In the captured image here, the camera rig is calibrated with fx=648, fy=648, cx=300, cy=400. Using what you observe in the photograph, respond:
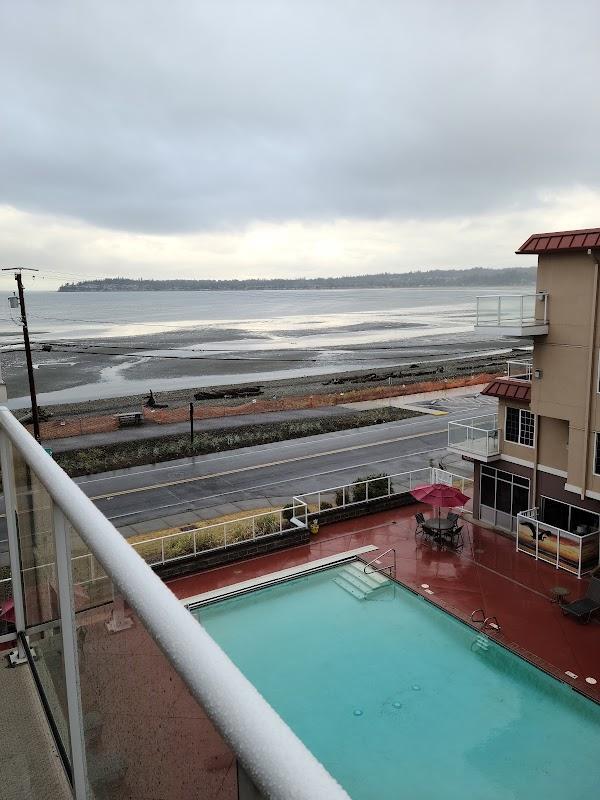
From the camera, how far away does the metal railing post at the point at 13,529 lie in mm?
3961

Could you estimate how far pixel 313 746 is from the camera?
11.9 meters

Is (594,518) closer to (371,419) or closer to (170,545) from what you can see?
(170,545)

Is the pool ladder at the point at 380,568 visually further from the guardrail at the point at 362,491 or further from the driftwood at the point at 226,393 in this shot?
the driftwood at the point at 226,393

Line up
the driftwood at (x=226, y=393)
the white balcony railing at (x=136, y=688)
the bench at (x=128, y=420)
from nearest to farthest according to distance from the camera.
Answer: the white balcony railing at (x=136, y=688), the bench at (x=128, y=420), the driftwood at (x=226, y=393)

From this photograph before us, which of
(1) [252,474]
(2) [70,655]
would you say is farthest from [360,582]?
(2) [70,655]

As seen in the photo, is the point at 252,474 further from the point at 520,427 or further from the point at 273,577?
the point at 520,427

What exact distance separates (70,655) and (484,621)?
1522 cm

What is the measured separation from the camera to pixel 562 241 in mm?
18125

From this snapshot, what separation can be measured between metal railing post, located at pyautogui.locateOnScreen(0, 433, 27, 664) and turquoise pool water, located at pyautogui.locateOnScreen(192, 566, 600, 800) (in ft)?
28.2

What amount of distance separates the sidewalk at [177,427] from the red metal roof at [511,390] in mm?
22634

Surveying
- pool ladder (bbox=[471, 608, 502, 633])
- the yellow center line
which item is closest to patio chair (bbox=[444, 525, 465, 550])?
pool ladder (bbox=[471, 608, 502, 633])

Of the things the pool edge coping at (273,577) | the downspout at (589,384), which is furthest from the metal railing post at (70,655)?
the downspout at (589,384)

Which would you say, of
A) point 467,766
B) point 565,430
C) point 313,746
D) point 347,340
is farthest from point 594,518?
point 347,340

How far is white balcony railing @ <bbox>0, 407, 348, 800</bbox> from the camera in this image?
112cm
